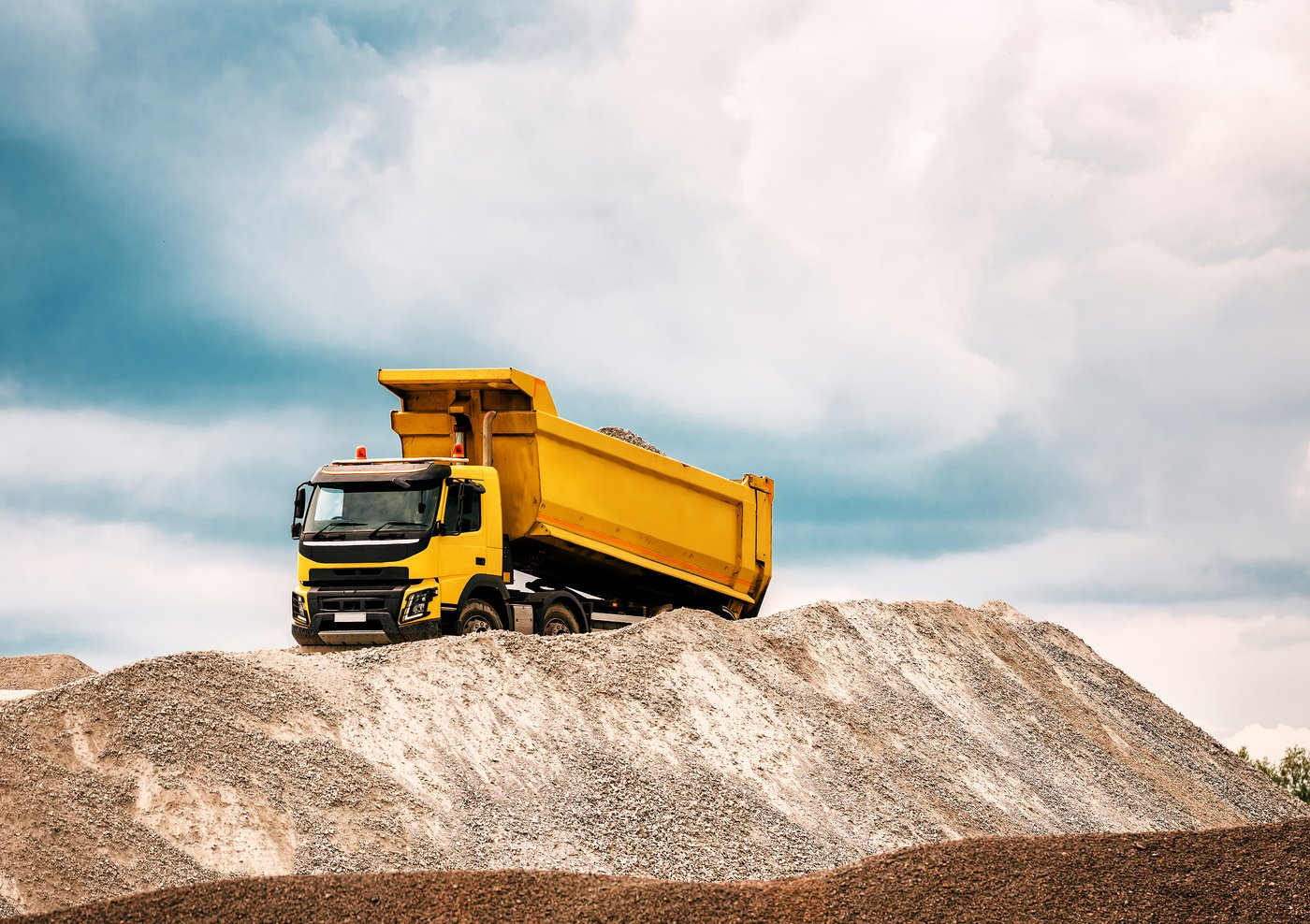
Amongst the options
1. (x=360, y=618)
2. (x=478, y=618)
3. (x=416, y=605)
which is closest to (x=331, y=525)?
(x=360, y=618)

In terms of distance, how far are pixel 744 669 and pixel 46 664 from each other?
1329 cm

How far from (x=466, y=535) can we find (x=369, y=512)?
130 cm

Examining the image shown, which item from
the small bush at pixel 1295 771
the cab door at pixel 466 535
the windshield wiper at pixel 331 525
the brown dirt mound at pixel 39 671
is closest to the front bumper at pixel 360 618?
the cab door at pixel 466 535

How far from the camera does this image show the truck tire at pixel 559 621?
58.6 feet

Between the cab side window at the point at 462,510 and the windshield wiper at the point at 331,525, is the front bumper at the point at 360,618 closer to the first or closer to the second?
the windshield wiper at the point at 331,525

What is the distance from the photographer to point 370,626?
52.2 feet

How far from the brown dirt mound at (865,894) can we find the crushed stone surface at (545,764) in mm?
2246

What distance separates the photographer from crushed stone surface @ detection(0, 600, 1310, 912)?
37.3 feet

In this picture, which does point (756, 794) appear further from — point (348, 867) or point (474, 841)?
point (348, 867)

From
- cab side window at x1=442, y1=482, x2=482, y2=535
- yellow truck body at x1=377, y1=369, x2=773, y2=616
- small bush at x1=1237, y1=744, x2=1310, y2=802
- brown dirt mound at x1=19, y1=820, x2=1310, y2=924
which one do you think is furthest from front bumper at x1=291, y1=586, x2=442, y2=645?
small bush at x1=1237, y1=744, x2=1310, y2=802

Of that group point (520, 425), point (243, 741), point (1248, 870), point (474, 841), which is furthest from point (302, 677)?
point (1248, 870)

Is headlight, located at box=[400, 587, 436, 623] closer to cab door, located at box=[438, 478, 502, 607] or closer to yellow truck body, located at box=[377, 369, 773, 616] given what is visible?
cab door, located at box=[438, 478, 502, 607]

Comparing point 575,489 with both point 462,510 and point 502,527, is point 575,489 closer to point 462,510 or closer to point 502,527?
point 502,527

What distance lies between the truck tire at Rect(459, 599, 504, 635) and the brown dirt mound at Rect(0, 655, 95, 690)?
366 inches
